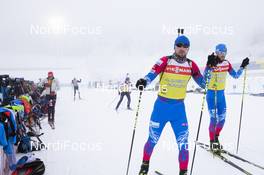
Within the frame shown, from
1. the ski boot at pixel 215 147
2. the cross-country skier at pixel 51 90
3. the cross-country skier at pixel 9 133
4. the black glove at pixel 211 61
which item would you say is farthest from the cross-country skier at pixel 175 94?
the cross-country skier at pixel 51 90

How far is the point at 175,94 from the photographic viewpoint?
396cm

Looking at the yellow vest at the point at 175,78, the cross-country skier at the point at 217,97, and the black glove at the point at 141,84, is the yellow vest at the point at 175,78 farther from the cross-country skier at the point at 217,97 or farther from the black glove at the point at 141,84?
the cross-country skier at the point at 217,97

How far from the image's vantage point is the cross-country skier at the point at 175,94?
391 cm

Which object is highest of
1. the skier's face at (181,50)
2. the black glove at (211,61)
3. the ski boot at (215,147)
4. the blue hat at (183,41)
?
the blue hat at (183,41)

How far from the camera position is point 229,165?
4.84 meters

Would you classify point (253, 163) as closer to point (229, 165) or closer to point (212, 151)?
point (229, 165)

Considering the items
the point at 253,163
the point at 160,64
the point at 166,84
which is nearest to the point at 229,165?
the point at 253,163

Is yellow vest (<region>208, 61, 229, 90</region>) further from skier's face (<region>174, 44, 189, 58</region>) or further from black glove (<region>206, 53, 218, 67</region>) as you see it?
skier's face (<region>174, 44, 189, 58</region>)

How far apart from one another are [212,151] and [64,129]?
5.15 m

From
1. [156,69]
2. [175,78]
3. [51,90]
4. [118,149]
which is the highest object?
[156,69]

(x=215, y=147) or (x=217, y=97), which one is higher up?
(x=217, y=97)

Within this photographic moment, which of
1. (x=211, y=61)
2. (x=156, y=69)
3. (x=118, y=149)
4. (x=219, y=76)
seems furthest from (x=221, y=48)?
(x=118, y=149)

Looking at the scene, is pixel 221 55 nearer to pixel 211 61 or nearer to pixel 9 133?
pixel 211 61

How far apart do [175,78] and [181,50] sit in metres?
0.48
